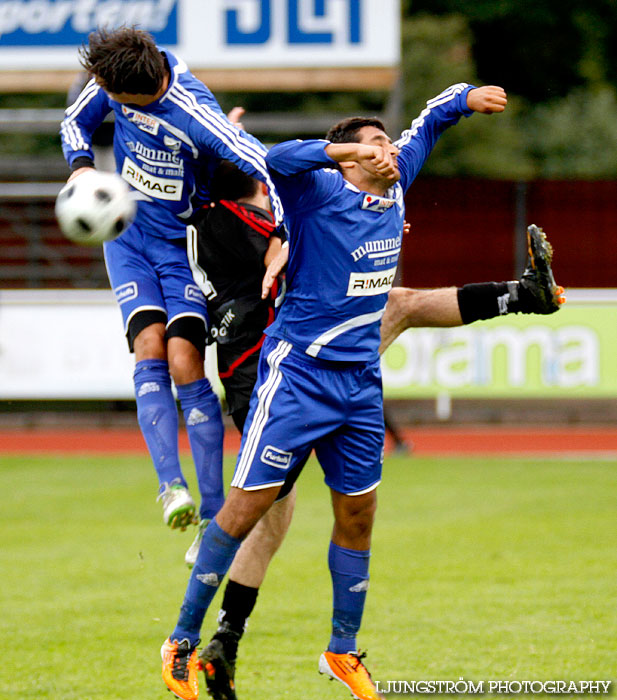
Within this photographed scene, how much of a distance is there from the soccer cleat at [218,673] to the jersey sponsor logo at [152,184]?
203 cm

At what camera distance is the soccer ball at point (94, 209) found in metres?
4.84

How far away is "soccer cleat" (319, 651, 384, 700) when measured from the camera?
16.3 ft

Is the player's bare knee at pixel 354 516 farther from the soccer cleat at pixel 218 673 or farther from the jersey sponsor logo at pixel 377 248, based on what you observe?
the jersey sponsor logo at pixel 377 248

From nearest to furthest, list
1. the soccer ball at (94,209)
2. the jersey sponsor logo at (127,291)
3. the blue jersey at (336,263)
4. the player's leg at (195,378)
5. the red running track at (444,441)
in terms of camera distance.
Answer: the blue jersey at (336,263), the soccer ball at (94,209), the player's leg at (195,378), the jersey sponsor logo at (127,291), the red running track at (444,441)

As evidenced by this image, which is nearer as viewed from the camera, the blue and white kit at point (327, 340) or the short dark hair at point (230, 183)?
the blue and white kit at point (327, 340)

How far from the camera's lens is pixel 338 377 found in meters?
4.85

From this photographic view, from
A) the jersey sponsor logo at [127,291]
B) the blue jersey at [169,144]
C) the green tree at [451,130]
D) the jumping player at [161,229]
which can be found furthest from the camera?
the green tree at [451,130]

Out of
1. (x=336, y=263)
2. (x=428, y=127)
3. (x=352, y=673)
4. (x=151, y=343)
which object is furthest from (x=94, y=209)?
(x=352, y=673)

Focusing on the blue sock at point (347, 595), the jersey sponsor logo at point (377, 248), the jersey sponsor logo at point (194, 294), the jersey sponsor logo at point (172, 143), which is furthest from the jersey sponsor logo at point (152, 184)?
the blue sock at point (347, 595)

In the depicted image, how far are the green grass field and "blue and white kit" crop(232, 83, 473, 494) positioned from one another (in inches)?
45.6

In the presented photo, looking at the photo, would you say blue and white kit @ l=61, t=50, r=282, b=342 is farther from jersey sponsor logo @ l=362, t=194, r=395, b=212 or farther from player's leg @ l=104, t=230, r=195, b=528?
jersey sponsor logo @ l=362, t=194, r=395, b=212

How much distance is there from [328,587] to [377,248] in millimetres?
3177

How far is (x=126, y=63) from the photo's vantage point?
502 cm

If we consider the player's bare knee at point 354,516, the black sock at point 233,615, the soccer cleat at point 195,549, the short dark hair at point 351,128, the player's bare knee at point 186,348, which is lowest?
the black sock at point 233,615
